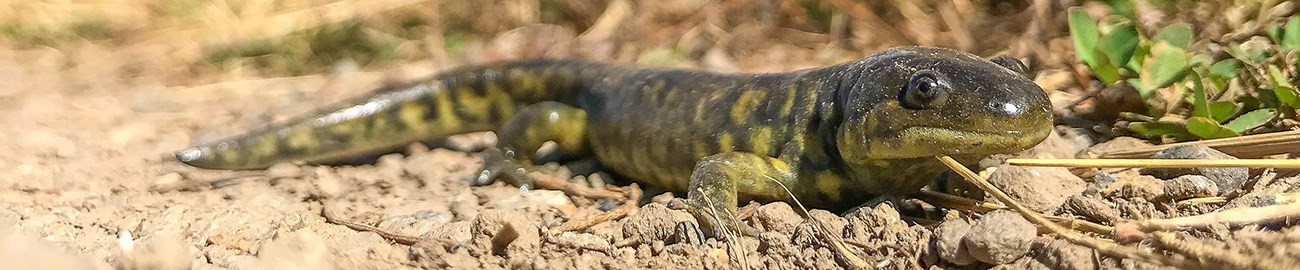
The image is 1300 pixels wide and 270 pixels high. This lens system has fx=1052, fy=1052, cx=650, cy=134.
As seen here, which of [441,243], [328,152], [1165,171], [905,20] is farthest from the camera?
[905,20]

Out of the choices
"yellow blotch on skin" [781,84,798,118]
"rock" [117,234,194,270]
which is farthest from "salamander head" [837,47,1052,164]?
"rock" [117,234,194,270]

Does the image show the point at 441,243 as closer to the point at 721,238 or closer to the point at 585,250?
the point at 585,250

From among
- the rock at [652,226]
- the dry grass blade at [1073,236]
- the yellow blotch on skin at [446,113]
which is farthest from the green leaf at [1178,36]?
the yellow blotch on skin at [446,113]

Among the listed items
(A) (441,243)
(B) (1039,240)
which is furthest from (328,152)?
(B) (1039,240)

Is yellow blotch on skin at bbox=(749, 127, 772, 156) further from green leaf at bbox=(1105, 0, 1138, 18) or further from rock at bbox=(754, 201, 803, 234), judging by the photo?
green leaf at bbox=(1105, 0, 1138, 18)

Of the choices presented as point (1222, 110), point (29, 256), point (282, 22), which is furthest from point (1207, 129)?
point (282, 22)

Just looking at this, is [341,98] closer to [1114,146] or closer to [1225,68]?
[1114,146]
